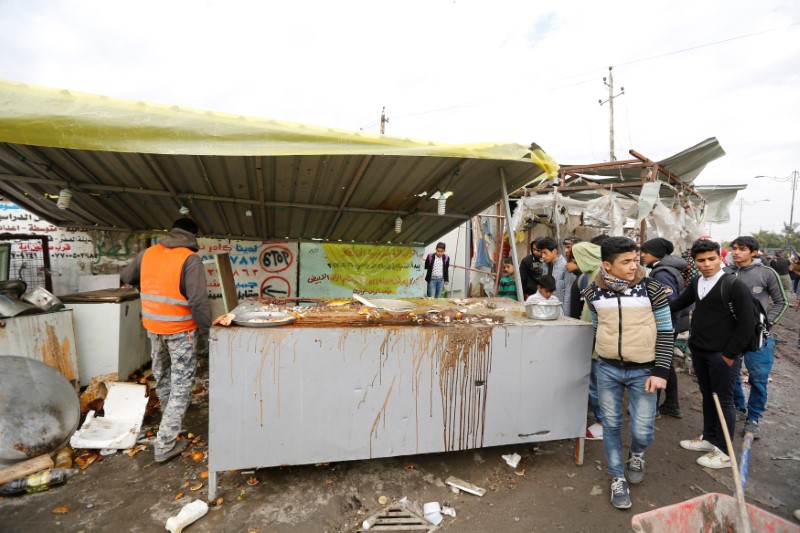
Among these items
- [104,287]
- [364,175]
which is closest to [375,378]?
[364,175]

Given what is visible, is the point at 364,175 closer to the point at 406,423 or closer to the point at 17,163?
the point at 406,423

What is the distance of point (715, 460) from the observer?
115 inches

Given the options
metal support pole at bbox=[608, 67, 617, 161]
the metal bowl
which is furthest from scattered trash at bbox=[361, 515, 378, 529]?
metal support pole at bbox=[608, 67, 617, 161]

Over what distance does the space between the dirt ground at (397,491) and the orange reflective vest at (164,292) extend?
113 centimetres

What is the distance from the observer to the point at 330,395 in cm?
247

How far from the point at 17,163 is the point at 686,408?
289 inches

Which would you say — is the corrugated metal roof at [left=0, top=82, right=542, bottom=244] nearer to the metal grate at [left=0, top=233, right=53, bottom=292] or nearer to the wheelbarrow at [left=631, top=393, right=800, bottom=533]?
the metal grate at [left=0, top=233, right=53, bottom=292]

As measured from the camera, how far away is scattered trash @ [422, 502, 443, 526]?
91.1 inches

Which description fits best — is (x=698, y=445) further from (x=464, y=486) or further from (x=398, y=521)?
(x=398, y=521)

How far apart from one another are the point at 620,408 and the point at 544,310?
34.3 inches

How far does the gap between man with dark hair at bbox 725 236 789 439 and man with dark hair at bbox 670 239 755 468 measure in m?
0.68

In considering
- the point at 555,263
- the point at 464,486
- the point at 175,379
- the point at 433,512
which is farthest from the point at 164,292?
the point at 555,263

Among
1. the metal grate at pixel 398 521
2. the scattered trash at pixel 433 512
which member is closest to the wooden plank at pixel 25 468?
the metal grate at pixel 398 521

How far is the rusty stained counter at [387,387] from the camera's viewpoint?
2357 mm
